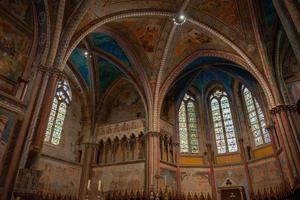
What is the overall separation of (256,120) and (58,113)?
45.1ft

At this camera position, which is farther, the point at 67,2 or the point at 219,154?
the point at 219,154

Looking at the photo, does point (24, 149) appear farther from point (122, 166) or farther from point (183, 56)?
point (183, 56)

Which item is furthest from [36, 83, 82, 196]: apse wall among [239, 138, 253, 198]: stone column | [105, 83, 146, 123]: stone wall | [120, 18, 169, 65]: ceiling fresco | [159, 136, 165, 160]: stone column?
[239, 138, 253, 198]: stone column

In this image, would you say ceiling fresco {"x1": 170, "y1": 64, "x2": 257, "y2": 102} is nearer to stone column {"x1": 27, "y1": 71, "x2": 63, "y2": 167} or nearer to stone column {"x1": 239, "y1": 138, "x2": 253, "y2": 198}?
stone column {"x1": 239, "y1": 138, "x2": 253, "y2": 198}

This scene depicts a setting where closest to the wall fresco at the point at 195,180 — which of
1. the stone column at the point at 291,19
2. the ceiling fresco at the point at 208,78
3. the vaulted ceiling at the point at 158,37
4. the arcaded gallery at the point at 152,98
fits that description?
the arcaded gallery at the point at 152,98

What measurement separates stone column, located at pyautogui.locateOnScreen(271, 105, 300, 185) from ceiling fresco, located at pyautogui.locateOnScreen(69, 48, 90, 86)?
12553 mm

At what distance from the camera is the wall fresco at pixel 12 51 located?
366 inches

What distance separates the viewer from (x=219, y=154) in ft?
57.4

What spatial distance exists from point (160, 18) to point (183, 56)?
136 inches

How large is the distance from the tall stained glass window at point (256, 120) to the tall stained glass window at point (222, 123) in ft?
4.66

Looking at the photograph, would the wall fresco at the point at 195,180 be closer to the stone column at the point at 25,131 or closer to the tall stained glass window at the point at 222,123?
the tall stained glass window at the point at 222,123

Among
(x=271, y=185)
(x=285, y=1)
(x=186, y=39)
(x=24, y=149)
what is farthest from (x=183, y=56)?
(x=24, y=149)

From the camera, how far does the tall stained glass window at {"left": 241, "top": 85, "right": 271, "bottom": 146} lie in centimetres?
→ 1630

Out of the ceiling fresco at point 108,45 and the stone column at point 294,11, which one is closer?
the stone column at point 294,11
